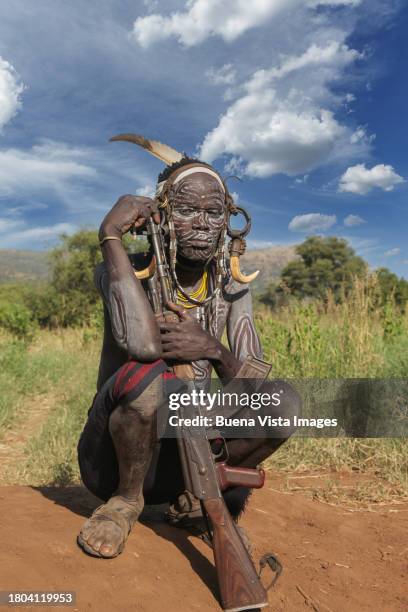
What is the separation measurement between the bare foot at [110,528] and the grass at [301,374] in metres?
1.59

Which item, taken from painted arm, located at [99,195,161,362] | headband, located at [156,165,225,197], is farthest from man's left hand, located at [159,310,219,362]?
headband, located at [156,165,225,197]

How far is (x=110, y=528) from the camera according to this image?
2.45 metres

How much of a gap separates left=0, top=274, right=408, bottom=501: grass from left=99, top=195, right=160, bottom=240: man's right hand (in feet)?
7.34

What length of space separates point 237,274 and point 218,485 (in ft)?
3.67

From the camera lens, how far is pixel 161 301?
280 cm

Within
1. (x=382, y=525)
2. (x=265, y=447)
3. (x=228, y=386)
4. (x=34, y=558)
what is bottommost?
(x=382, y=525)

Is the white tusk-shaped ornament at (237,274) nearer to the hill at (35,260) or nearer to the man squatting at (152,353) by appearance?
the man squatting at (152,353)

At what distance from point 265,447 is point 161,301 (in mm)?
902

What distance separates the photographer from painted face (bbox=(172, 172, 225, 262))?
2.86m

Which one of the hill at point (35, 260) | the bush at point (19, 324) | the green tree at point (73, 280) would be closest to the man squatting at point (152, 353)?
the bush at point (19, 324)

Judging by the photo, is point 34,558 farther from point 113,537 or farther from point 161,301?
point 161,301

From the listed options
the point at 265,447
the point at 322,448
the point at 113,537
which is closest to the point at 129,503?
the point at 113,537

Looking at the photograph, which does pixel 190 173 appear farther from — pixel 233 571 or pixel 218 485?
pixel 233 571

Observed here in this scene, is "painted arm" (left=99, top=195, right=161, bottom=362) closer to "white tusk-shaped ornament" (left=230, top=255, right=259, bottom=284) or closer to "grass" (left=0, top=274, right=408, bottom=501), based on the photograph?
"white tusk-shaped ornament" (left=230, top=255, right=259, bottom=284)
